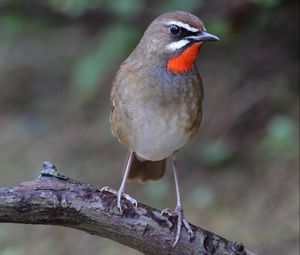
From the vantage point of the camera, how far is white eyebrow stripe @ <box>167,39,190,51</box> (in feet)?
14.3

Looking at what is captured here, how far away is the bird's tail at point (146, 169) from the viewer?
16.8ft

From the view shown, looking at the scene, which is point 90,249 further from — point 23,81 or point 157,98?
point 23,81

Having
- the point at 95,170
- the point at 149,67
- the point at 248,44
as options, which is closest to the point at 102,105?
the point at 95,170

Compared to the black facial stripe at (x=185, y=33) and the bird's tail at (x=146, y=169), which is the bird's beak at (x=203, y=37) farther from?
the bird's tail at (x=146, y=169)

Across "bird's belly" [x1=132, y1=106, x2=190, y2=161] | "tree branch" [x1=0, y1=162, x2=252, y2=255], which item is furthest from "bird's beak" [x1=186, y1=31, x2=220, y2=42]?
"tree branch" [x1=0, y1=162, x2=252, y2=255]

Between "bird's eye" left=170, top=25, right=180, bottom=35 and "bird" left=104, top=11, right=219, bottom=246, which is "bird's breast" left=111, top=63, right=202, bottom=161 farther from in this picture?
"bird's eye" left=170, top=25, right=180, bottom=35

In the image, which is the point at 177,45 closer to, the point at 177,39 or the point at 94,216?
the point at 177,39

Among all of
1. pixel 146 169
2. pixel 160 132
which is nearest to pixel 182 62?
pixel 160 132

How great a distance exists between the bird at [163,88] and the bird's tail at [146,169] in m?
0.52

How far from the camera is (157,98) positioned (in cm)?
441

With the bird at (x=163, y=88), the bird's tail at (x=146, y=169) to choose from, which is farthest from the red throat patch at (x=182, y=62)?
the bird's tail at (x=146, y=169)

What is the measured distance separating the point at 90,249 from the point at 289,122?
2.02 metres

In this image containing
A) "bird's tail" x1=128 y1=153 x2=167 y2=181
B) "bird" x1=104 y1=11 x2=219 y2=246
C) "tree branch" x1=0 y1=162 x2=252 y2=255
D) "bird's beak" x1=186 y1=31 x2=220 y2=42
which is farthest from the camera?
"bird's tail" x1=128 y1=153 x2=167 y2=181

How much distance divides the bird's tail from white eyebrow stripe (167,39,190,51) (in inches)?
38.0
